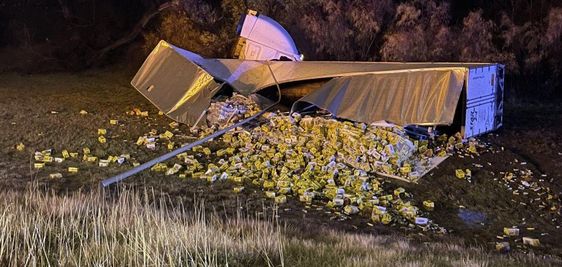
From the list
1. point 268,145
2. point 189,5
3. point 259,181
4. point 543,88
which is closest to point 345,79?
point 268,145

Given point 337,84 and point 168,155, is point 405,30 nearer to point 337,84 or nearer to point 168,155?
point 337,84

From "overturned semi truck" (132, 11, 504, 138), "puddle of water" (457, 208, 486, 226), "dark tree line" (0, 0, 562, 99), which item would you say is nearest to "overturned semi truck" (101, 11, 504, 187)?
"overturned semi truck" (132, 11, 504, 138)

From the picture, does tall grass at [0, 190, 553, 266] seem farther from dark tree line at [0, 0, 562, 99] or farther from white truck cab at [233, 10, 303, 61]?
dark tree line at [0, 0, 562, 99]

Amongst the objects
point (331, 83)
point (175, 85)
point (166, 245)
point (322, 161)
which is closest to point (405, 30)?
point (331, 83)

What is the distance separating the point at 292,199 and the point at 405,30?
7995mm

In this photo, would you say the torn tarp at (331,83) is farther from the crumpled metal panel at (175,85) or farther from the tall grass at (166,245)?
the tall grass at (166,245)

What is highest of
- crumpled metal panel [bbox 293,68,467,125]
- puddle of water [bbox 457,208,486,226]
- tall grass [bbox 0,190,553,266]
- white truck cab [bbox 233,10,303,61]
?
white truck cab [bbox 233,10,303,61]

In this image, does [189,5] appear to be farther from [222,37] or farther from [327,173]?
[327,173]

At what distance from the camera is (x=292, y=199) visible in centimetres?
786

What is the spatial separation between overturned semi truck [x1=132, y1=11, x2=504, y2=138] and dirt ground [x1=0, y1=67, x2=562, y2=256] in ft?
1.73

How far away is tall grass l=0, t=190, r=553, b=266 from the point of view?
165 inches

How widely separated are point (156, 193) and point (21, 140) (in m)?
3.34

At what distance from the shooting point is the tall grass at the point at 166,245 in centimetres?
420

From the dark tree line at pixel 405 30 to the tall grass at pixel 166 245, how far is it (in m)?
9.81
